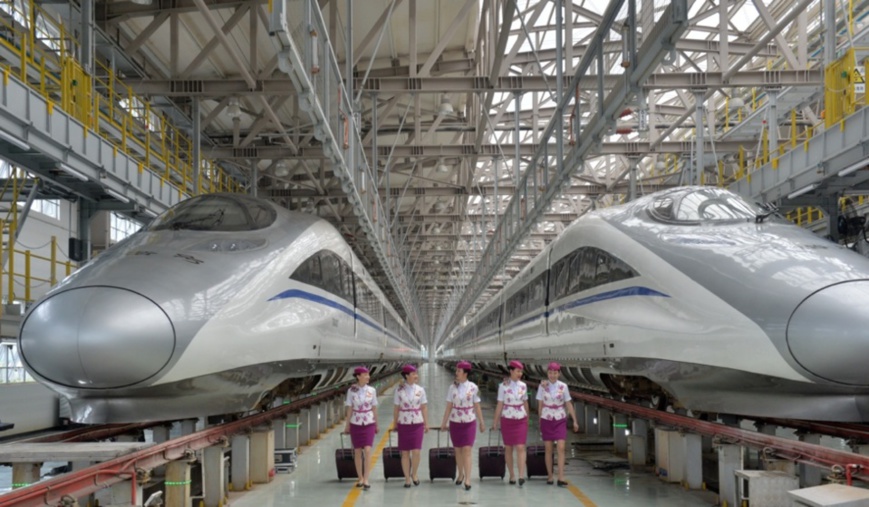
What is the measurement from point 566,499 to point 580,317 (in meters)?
3.14

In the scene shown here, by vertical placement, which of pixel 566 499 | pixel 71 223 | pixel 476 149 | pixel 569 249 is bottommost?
pixel 566 499

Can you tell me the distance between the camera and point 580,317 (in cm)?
1188

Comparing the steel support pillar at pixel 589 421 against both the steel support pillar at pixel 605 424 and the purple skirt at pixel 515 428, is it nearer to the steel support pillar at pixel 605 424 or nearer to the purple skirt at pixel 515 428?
the steel support pillar at pixel 605 424

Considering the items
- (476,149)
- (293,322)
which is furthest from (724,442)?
(476,149)

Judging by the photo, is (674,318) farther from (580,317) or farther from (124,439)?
(124,439)

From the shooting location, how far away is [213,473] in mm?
8953

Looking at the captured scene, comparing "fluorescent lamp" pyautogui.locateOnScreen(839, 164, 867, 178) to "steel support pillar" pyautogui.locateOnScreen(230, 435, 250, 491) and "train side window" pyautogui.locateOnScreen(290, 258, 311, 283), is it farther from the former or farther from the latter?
"steel support pillar" pyautogui.locateOnScreen(230, 435, 250, 491)

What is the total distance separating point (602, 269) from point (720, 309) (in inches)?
105

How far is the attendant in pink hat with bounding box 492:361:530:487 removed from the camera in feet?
33.2

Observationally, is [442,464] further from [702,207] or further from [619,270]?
[702,207]

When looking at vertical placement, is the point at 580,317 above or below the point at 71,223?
below

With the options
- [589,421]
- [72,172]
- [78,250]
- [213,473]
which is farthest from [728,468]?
[78,250]

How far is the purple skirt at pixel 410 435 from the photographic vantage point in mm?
9961

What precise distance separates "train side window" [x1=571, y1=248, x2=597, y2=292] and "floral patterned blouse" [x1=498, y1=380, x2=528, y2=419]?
1.88 meters
